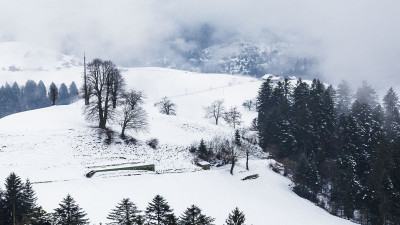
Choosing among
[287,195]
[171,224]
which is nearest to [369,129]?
[287,195]

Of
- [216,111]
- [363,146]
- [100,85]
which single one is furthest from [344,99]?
[100,85]

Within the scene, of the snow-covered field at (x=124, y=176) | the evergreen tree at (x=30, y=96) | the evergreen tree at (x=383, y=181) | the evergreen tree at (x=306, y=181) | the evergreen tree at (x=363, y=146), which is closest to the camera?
the snow-covered field at (x=124, y=176)

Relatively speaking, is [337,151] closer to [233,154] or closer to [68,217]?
[233,154]

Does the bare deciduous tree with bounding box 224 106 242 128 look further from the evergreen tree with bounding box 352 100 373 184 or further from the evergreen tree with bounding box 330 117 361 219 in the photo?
the evergreen tree with bounding box 352 100 373 184

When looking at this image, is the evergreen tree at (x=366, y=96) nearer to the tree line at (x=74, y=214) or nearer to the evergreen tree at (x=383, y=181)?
the evergreen tree at (x=383, y=181)

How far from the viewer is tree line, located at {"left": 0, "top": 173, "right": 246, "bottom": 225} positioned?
19406 mm

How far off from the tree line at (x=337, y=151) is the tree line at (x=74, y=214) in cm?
2860

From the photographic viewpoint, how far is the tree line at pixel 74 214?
63.7 ft

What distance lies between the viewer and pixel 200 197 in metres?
36.2

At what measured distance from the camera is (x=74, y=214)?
19531 mm

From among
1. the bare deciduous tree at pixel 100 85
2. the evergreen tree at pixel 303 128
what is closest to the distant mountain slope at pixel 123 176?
the bare deciduous tree at pixel 100 85

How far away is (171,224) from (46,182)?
67.9 feet

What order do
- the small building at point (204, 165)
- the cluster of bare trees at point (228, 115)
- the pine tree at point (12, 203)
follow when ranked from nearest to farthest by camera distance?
the pine tree at point (12, 203), the small building at point (204, 165), the cluster of bare trees at point (228, 115)

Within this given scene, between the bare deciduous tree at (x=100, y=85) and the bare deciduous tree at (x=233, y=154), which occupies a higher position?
the bare deciduous tree at (x=100, y=85)
